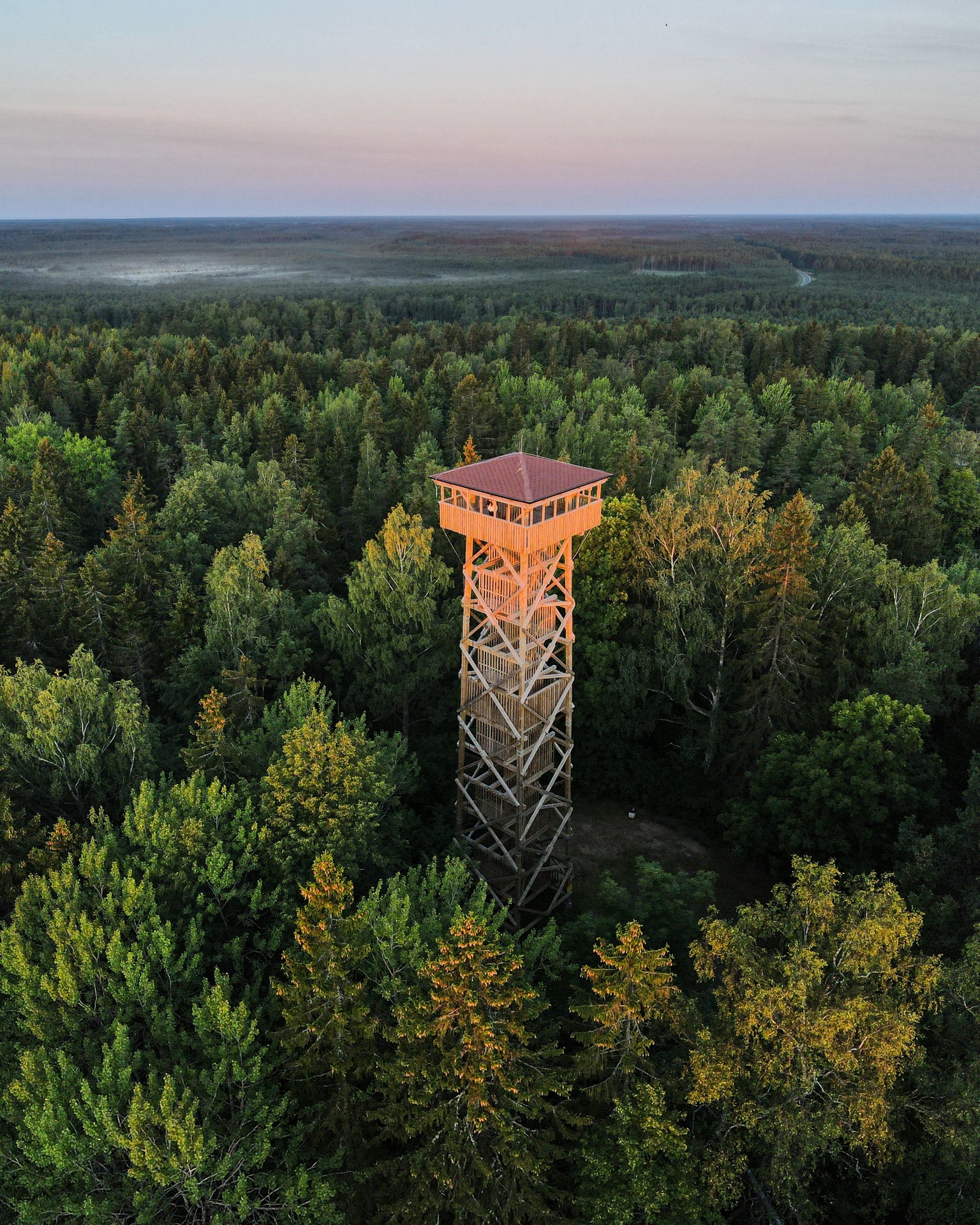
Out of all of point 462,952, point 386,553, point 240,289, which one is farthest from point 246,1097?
point 240,289

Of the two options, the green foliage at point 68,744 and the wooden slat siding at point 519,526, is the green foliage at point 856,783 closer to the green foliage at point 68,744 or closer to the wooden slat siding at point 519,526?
the wooden slat siding at point 519,526

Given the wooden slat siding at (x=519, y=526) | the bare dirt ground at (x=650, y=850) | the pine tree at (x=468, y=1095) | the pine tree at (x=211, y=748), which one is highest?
the wooden slat siding at (x=519, y=526)

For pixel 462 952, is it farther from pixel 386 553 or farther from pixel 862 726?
pixel 386 553

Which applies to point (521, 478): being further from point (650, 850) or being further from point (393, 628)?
point (650, 850)

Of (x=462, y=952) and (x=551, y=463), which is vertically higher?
(x=551, y=463)

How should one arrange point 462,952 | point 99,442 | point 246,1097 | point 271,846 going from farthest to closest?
point 99,442
point 271,846
point 246,1097
point 462,952

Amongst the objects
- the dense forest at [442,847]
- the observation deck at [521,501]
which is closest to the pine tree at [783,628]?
the dense forest at [442,847]

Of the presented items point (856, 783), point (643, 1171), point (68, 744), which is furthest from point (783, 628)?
point (68, 744)
